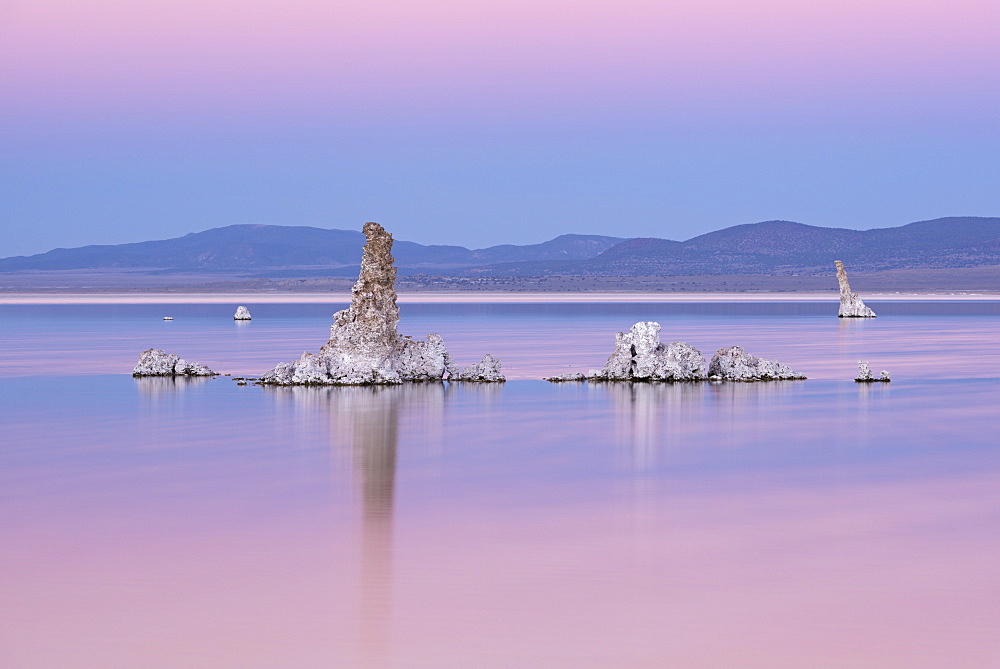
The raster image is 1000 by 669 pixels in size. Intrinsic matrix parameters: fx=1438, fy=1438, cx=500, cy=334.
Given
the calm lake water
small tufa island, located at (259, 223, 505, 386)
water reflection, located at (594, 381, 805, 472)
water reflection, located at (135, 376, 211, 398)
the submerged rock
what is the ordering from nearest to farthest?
the calm lake water → water reflection, located at (594, 381, 805, 472) → water reflection, located at (135, 376, 211, 398) → small tufa island, located at (259, 223, 505, 386) → the submerged rock

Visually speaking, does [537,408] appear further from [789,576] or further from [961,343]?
[961,343]

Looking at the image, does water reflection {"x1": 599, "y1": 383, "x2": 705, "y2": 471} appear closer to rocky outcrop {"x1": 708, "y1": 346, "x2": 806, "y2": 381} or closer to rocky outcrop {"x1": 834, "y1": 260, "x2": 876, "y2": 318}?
rocky outcrop {"x1": 708, "y1": 346, "x2": 806, "y2": 381}

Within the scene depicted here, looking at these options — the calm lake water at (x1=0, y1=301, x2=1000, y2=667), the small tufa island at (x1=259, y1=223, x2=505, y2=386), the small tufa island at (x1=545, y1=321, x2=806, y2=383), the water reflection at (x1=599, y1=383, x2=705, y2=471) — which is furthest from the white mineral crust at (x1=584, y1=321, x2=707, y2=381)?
the calm lake water at (x1=0, y1=301, x2=1000, y2=667)

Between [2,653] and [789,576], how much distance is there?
184 inches

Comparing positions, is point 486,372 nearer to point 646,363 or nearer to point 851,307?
point 646,363

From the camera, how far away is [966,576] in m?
9.06

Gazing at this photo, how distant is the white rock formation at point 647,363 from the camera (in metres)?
24.5

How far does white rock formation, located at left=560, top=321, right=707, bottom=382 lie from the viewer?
80.2 ft

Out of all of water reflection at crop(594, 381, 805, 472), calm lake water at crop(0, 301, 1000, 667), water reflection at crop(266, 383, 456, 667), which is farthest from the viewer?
water reflection at crop(594, 381, 805, 472)

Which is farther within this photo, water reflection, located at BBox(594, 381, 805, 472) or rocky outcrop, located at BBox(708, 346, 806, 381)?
rocky outcrop, located at BBox(708, 346, 806, 381)

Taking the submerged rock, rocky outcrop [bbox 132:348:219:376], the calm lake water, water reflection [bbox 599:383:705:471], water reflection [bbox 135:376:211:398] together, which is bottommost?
the calm lake water

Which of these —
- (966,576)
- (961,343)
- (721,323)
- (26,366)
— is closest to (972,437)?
(966,576)

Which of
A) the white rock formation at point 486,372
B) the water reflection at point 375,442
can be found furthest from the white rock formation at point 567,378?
the water reflection at point 375,442

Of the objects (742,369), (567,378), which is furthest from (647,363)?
(742,369)
